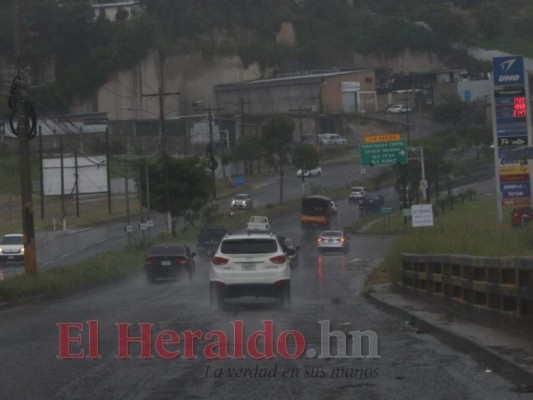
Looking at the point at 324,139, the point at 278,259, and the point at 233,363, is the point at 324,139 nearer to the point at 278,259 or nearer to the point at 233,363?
the point at 278,259

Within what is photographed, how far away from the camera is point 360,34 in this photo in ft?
520

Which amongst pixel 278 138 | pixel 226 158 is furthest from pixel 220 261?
pixel 226 158

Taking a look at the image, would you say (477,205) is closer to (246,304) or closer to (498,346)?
(246,304)

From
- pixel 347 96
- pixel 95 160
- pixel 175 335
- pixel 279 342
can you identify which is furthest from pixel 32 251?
pixel 347 96

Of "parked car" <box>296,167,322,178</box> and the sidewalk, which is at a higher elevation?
"parked car" <box>296,167,322,178</box>

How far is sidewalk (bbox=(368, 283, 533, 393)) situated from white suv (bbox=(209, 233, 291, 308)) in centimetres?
244

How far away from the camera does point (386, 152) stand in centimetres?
6156

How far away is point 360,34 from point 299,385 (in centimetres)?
14882

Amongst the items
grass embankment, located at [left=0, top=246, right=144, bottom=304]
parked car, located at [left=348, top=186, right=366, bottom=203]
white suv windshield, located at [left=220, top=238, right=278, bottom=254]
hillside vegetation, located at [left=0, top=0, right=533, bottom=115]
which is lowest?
grass embankment, located at [left=0, top=246, right=144, bottom=304]

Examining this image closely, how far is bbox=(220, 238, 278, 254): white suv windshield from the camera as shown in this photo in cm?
2481

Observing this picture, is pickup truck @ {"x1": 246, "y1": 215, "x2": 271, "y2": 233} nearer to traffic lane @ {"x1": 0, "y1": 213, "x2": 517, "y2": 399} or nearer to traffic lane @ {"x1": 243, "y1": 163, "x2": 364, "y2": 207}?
traffic lane @ {"x1": 243, "y1": 163, "x2": 364, "y2": 207}

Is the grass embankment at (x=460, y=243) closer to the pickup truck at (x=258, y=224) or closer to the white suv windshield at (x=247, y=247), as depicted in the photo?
the white suv windshield at (x=247, y=247)

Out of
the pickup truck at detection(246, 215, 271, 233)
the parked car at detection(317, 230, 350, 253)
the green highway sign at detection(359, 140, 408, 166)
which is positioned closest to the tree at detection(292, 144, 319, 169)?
the pickup truck at detection(246, 215, 271, 233)

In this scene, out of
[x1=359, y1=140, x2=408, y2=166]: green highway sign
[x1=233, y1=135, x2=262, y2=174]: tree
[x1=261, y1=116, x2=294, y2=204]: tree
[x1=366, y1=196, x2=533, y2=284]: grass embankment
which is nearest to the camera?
[x1=366, y1=196, x2=533, y2=284]: grass embankment
